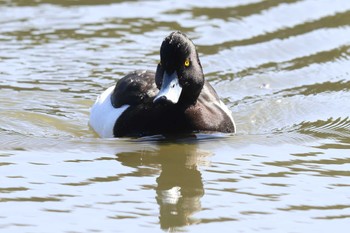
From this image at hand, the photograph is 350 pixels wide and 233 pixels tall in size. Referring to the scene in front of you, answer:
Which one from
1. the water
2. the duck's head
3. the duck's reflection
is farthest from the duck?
the duck's reflection

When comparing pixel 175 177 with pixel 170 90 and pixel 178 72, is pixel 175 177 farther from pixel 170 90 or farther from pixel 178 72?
pixel 178 72

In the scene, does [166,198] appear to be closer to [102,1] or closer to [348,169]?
[348,169]

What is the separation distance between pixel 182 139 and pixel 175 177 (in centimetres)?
132

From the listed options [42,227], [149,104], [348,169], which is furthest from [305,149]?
[42,227]

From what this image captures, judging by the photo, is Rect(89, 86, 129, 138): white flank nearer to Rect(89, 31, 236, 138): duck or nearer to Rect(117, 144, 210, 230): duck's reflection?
Rect(89, 31, 236, 138): duck

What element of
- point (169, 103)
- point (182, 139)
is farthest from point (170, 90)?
point (182, 139)

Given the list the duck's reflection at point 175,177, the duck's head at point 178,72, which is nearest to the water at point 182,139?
the duck's reflection at point 175,177

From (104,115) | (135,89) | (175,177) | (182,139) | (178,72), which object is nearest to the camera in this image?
(175,177)

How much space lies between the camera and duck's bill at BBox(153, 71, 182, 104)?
933 cm

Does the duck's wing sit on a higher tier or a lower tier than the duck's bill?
lower

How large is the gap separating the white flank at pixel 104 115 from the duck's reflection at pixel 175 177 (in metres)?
0.77

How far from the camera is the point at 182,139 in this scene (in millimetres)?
9781

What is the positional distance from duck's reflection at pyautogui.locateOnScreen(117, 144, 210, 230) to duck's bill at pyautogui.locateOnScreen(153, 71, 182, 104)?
48 cm

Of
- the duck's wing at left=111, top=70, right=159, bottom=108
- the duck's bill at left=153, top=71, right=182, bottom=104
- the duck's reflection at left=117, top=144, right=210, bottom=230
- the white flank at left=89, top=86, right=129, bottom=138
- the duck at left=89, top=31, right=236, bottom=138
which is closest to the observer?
the duck's reflection at left=117, top=144, right=210, bottom=230
